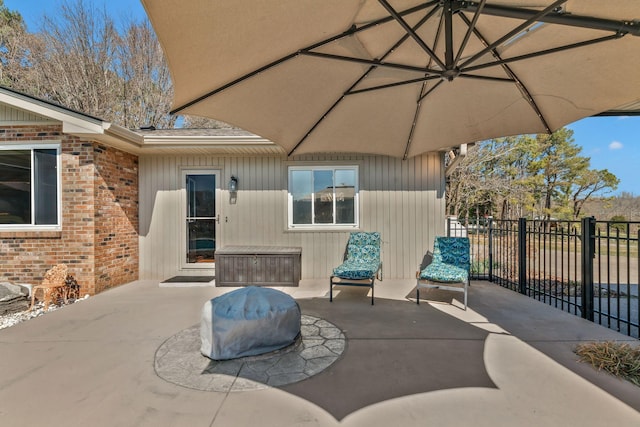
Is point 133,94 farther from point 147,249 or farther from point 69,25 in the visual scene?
point 147,249

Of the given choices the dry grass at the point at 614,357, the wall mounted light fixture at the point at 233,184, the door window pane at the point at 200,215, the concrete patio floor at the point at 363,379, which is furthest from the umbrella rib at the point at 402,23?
the door window pane at the point at 200,215

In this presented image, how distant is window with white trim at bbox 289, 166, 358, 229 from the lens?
20.0 feet

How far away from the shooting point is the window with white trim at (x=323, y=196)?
6.09 metres

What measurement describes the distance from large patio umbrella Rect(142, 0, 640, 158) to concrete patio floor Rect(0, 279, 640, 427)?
2251 mm

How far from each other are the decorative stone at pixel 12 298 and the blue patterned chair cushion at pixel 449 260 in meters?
6.25

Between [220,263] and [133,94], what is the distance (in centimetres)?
1267

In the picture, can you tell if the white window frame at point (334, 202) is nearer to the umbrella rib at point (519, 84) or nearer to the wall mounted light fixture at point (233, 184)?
the wall mounted light fixture at point (233, 184)

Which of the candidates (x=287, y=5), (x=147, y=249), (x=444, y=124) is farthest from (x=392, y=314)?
(x=147, y=249)

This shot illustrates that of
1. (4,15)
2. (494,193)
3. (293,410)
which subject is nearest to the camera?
(293,410)

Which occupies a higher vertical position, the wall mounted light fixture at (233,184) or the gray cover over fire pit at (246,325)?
the wall mounted light fixture at (233,184)

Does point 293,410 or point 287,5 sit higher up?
point 287,5

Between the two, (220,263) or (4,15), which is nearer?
(220,263)

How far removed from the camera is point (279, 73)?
2348mm

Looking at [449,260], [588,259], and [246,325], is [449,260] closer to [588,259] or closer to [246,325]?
[588,259]
